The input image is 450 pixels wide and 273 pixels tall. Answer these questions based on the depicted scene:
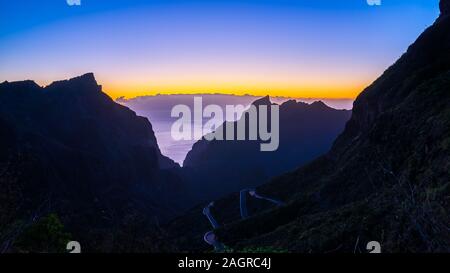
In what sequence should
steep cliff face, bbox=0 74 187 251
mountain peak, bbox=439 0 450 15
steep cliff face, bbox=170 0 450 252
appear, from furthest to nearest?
steep cliff face, bbox=0 74 187 251
mountain peak, bbox=439 0 450 15
steep cliff face, bbox=170 0 450 252

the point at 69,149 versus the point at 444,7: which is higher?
the point at 444,7

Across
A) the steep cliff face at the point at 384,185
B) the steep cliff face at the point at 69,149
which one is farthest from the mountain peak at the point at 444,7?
the steep cliff face at the point at 69,149

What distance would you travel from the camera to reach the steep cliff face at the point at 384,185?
1030cm

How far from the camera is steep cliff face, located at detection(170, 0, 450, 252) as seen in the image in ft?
33.8

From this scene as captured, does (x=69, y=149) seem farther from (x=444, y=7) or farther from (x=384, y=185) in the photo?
(x=384, y=185)

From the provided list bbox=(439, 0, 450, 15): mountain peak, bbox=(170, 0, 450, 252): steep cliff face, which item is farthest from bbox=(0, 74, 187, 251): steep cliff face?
bbox=(439, 0, 450, 15): mountain peak

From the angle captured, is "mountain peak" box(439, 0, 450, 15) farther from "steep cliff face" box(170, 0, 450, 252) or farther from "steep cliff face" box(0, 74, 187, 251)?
"steep cliff face" box(0, 74, 187, 251)

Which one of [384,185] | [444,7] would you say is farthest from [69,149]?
[384,185]

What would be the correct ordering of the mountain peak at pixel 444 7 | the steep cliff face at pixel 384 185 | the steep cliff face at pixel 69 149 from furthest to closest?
the steep cliff face at pixel 69 149 → the mountain peak at pixel 444 7 → the steep cliff face at pixel 384 185

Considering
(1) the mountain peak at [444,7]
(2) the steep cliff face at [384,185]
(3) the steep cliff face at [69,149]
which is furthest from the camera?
(3) the steep cliff face at [69,149]

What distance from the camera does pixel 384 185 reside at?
8.23 metres

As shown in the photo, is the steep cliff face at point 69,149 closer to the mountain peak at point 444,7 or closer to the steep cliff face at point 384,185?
the steep cliff face at point 384,185
